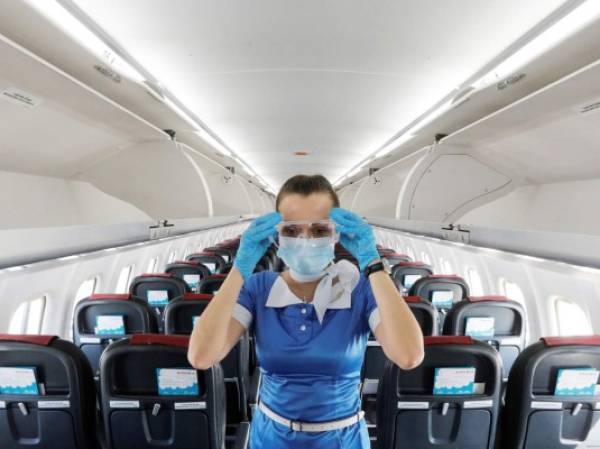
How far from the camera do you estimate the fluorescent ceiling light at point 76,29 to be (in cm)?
299

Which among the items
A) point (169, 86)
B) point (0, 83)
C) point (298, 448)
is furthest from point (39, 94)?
point (298, 448)

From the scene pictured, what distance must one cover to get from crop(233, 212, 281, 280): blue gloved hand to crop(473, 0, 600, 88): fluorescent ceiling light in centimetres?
261

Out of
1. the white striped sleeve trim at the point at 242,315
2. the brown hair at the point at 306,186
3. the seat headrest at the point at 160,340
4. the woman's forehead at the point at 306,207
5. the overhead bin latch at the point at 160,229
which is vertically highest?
the overhead bin latch at the point at 160,229

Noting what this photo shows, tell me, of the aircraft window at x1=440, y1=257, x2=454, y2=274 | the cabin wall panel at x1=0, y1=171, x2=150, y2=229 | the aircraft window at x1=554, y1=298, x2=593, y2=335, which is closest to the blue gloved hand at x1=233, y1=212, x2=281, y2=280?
the aircraft window at x1=554, y1=298, x2=593, y2=335

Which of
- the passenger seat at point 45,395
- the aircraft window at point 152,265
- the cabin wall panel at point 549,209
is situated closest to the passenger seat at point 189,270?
the aircraft window at point 152,265

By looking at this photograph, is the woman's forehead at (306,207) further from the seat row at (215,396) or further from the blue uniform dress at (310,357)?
the seat row at (215,396)

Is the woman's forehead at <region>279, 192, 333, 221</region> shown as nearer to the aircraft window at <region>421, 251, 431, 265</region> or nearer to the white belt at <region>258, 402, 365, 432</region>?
the white belt at <region>258, 402, 365, 432</region>

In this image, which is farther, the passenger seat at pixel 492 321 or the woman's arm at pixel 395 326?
the passenger seat at pixel 492 321

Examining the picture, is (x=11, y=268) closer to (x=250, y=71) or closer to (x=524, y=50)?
(x=250, y=71)

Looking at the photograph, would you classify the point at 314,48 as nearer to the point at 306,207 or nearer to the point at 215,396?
the point at 306,207

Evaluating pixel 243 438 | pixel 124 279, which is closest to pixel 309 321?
pixel 243 438

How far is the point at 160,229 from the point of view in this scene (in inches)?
305

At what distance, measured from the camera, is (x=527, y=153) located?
711 centimetres

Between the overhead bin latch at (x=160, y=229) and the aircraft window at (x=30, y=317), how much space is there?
273 cm
